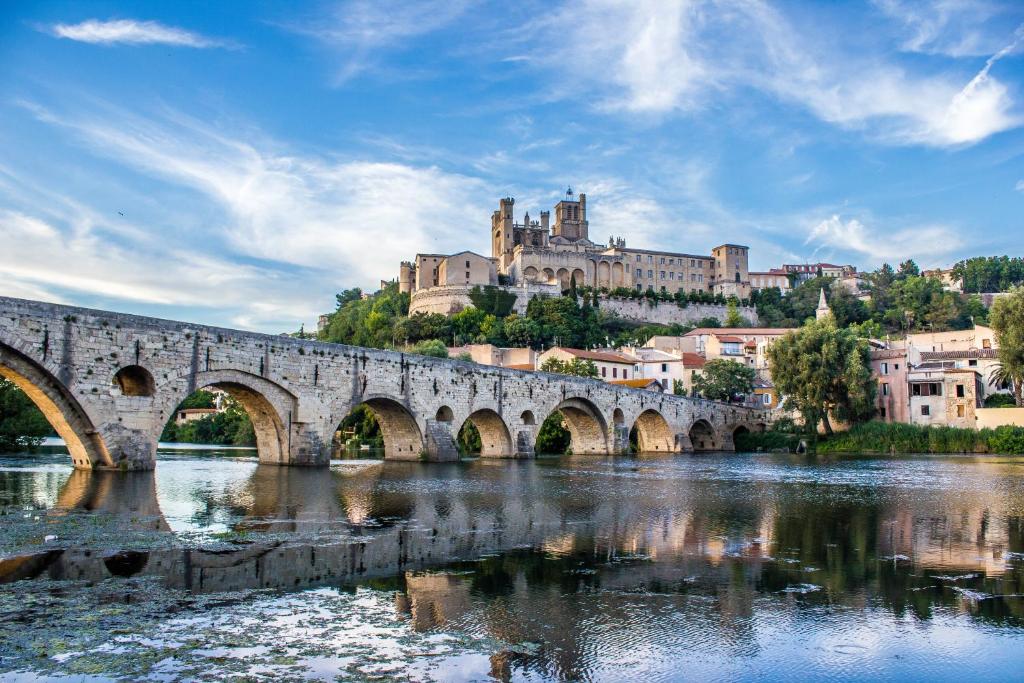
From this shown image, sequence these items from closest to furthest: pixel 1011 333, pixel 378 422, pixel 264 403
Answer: pixel 264 403
pixel 378 422
pixel 1011 333

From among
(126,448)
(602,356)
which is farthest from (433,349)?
(126,448)

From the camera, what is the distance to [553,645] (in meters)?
6.32

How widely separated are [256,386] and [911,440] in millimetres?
41535

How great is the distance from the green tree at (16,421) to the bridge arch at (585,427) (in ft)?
91.9

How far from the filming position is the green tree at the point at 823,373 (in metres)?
51.7

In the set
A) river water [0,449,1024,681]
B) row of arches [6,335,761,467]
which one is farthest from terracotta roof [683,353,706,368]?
river water [0,449,1024,681]

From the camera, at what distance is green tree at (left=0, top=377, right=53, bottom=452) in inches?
1469

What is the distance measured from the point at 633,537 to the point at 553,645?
6.29 metres

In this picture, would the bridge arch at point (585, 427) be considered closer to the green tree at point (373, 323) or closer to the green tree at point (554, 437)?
the green tree at point (554, 437)

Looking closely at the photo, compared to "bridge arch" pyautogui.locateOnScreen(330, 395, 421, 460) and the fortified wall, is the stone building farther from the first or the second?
"bridge arch" pyautogui.locateOnScreen(330, 395, 421, 460)

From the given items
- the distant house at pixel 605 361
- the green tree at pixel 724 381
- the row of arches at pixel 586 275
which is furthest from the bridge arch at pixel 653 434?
the row of arches at pixel 586 275

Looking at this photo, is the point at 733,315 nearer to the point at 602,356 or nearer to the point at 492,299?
the point at 492,299

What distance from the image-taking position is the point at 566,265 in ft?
359

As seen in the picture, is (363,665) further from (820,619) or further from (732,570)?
(732,570)
